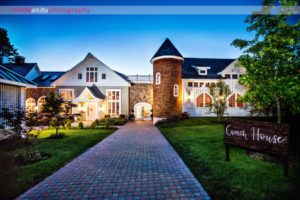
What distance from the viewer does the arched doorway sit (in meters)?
22.3

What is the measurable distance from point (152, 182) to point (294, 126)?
1153 centimetres

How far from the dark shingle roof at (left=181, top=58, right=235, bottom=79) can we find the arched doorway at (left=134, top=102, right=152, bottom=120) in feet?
22.7

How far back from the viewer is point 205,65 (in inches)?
922

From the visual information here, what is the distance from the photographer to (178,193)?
3.60 meters

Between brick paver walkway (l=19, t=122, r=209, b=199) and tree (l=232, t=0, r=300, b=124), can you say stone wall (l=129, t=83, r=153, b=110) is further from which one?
tree (l=232, t=0, r=300, b=124)

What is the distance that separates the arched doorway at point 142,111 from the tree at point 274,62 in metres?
16.9

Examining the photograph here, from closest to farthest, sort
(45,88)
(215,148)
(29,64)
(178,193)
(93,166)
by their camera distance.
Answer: (178,193), (93,166), (215,148), (45,88), (29,64)

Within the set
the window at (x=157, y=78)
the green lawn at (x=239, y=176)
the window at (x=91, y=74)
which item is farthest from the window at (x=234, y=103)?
the window at (x=91, y=74)

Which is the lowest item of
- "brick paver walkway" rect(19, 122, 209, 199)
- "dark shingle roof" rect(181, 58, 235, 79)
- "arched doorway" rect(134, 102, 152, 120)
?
"brick paver walkway" rect(19, 122, 209, 199)

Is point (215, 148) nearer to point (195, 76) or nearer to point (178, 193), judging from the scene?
point (178, 193)

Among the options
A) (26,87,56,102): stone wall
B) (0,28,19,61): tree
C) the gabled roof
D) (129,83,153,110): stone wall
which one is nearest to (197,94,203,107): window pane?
(129,83,153,110): stone wall

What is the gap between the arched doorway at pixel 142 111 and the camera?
2231 cm

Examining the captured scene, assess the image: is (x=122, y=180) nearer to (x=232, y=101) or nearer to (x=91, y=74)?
(x=91, y=74)

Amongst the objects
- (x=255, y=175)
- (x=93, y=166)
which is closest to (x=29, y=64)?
(x=93, y=166)
